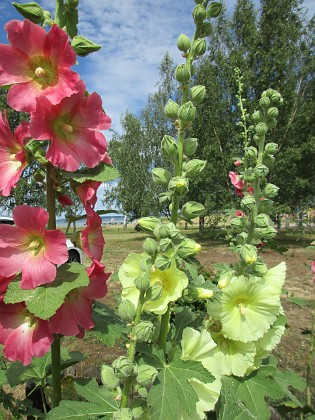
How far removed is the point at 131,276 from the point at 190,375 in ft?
0.98

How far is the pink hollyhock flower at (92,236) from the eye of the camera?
1.10 meters

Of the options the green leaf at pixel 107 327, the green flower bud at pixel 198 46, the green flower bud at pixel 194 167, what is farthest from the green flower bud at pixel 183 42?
the green leaf at pixel 107 327

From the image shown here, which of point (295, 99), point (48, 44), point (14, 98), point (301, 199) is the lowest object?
point (301, 199)

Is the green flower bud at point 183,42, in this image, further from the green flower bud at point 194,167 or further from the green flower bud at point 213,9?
the green flower bud at point 194,167

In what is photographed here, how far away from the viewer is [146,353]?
979mm

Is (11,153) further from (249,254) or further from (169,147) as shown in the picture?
(249,254)

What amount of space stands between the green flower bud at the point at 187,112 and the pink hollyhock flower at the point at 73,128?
220 mm

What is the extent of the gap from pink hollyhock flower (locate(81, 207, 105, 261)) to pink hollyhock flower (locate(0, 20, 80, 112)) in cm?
34

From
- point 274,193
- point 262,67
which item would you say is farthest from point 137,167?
point 274,193

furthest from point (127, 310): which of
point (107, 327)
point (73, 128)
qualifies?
point (73, 128)

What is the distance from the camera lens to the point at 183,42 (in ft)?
3.69

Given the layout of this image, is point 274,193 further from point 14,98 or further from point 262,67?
point 262,67

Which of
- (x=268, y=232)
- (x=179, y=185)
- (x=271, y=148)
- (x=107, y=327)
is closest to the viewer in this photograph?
(x=179, y=185)

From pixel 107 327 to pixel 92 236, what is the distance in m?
0.30
